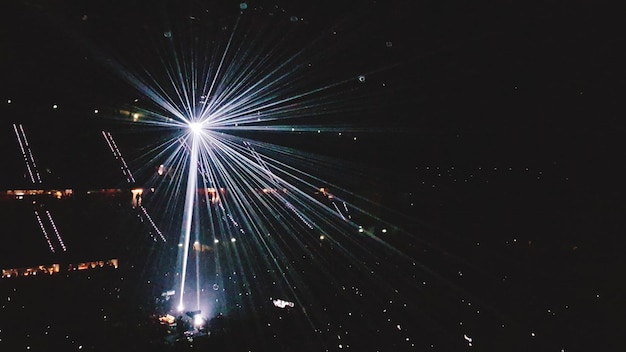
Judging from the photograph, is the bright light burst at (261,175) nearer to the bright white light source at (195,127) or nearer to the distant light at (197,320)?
the bright white light source at (195,127)

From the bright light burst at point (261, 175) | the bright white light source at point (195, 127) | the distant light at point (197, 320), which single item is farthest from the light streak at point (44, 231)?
the bright white light source at point (195, 127)

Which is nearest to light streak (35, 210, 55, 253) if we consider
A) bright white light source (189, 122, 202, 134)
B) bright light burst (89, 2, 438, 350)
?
bright light burst (89, 2, 438, 350)

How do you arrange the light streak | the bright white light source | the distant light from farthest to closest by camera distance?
the bright white light source < the distant light < the light streak

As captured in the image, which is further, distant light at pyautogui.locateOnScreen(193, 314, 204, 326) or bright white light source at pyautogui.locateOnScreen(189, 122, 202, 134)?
bright white light source at pyautogui.locateOnScreen(189, 122, 202, 134)

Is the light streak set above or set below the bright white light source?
below

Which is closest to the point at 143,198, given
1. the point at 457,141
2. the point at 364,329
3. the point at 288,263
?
the point at 288,263

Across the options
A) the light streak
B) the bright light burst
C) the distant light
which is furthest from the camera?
the distant light

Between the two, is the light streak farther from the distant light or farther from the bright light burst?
the distant light
